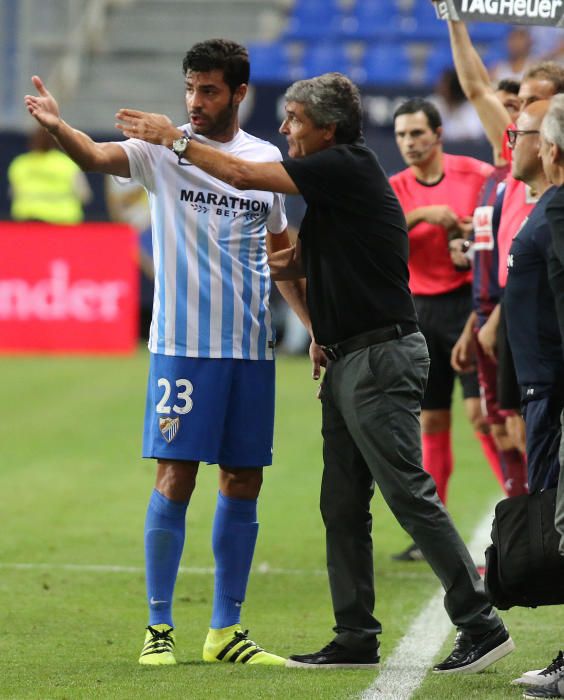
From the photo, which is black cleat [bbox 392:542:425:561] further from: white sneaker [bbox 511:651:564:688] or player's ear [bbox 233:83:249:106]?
player's ear [bbox 233:83:249:106]

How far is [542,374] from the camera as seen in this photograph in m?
5.25

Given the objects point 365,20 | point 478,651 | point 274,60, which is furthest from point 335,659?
point 365,20

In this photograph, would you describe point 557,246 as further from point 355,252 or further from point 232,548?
point 232,548

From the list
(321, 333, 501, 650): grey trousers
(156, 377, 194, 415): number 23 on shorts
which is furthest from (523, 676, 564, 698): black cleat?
(156, 377, 194, 415): number 23 on shorts

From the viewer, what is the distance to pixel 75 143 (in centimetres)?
521

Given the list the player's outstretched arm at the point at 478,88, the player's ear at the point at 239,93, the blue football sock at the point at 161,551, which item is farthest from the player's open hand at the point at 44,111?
the player's outstretched arm at the point at 478,88

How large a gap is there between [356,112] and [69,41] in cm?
1879

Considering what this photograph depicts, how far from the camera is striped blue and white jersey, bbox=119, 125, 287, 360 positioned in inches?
222

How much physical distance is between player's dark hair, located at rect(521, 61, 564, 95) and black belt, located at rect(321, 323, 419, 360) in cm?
128

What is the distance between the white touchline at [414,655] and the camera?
16.6 feet

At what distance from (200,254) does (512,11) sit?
1496mm

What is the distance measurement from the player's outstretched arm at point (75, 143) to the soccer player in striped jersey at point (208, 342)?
0.02m

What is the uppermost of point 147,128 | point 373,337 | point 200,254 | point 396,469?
point 147,128

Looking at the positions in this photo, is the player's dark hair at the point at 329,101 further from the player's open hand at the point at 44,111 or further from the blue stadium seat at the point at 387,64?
the blue stadium seat at the point at 387,64
